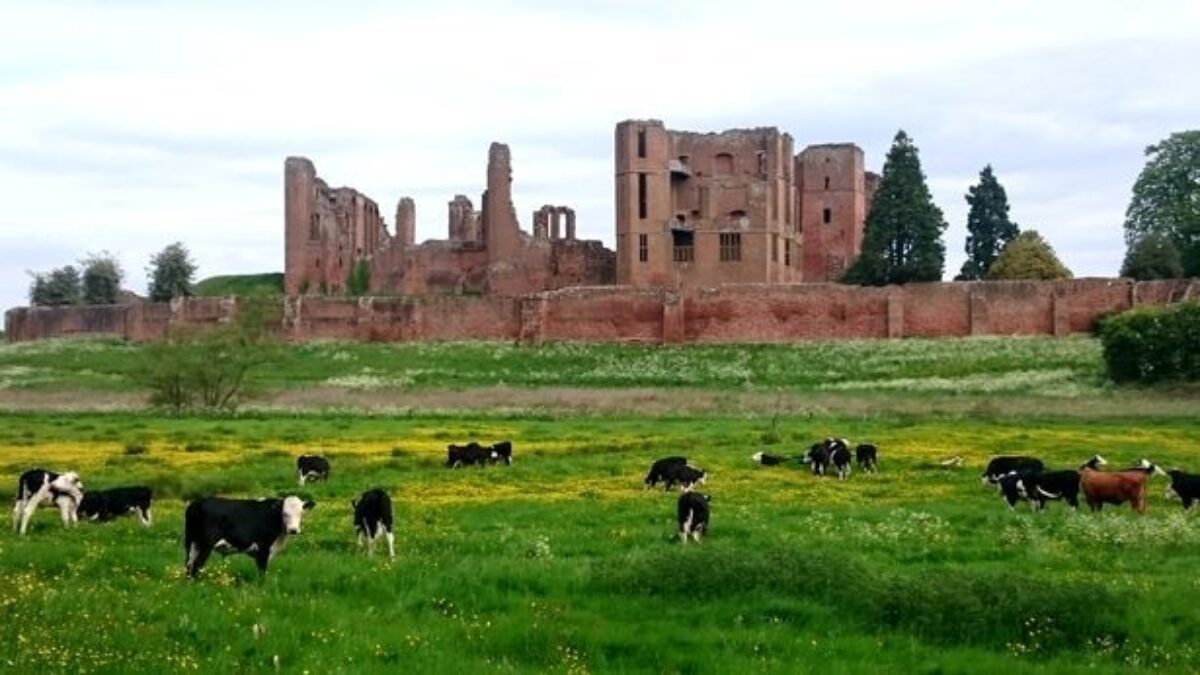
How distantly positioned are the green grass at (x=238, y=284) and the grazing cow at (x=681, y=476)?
8095cm

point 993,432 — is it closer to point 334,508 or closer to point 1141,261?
point 334,508

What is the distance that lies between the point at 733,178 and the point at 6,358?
1822 inches

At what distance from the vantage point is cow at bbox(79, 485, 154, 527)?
21891 mm

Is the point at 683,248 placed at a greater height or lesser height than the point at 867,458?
greater

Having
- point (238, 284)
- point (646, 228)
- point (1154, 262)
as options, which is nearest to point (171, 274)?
point (238, 284)

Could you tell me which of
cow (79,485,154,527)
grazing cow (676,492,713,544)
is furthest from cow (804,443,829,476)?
cow (79,485,154,527)

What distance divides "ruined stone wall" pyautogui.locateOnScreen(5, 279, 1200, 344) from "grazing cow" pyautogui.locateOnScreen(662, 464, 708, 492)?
55.3 m

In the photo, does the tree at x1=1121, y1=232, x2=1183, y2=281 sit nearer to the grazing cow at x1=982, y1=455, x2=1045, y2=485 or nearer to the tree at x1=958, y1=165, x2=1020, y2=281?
the tree at x1=958, y1=165, x2=1020, y2=281

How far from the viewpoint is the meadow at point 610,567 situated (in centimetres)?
1361

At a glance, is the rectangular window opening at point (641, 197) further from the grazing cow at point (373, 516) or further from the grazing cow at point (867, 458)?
the grazing cow at point (373, 516)

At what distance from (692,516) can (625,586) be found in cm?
412

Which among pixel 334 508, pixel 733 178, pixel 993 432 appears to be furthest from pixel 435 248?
pixel 334 508

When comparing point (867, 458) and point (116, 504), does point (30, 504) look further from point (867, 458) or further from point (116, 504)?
point (867, 458)

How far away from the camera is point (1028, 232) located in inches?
3605
